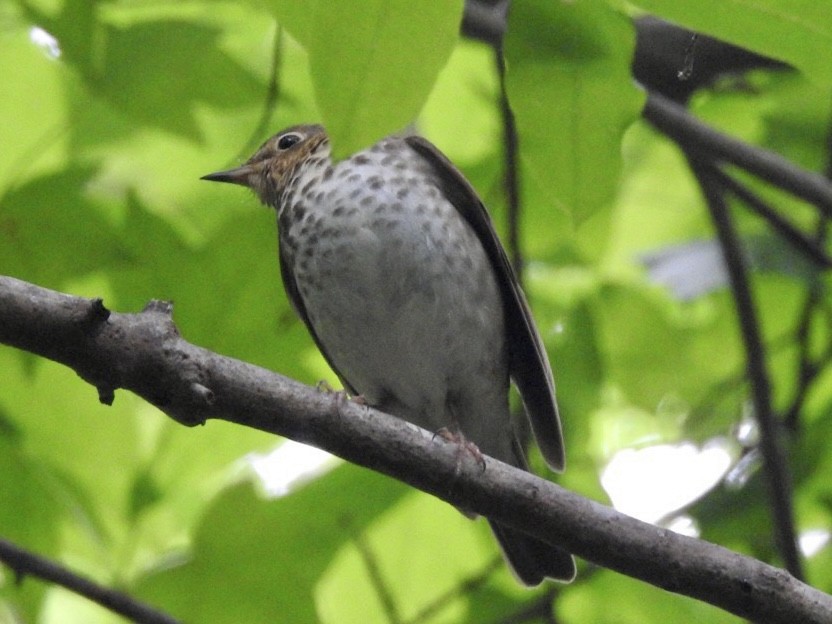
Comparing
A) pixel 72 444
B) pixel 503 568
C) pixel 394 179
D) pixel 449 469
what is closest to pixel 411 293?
pixel 394 179

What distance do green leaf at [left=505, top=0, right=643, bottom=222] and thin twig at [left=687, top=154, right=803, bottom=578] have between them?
203 cm

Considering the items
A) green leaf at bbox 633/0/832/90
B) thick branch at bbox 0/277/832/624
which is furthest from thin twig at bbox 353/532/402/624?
green leaf at bbox 633/0/832/90

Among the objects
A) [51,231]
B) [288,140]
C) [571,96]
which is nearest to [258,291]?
[51,231]

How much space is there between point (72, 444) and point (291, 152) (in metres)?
1.67

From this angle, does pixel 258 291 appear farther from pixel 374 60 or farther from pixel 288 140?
pixel 374 60

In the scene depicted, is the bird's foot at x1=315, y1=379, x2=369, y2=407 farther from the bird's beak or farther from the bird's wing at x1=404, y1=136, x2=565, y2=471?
the bird's beak

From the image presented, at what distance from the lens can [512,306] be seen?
4.17 meters

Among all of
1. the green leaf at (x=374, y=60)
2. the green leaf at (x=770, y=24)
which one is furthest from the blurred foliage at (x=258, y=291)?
the green leaf at (x=374, y=60)

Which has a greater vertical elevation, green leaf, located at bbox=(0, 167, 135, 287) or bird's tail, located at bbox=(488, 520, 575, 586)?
green leaf, located at bbox=(0, 167, 135, 287)

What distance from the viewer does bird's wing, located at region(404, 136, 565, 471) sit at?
12.3ft

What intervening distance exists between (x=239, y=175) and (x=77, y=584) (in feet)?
6.18

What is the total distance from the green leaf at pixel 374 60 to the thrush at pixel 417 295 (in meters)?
2.08

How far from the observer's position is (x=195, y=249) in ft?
10.3

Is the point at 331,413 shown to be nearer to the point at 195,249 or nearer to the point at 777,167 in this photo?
the point at 195,249
